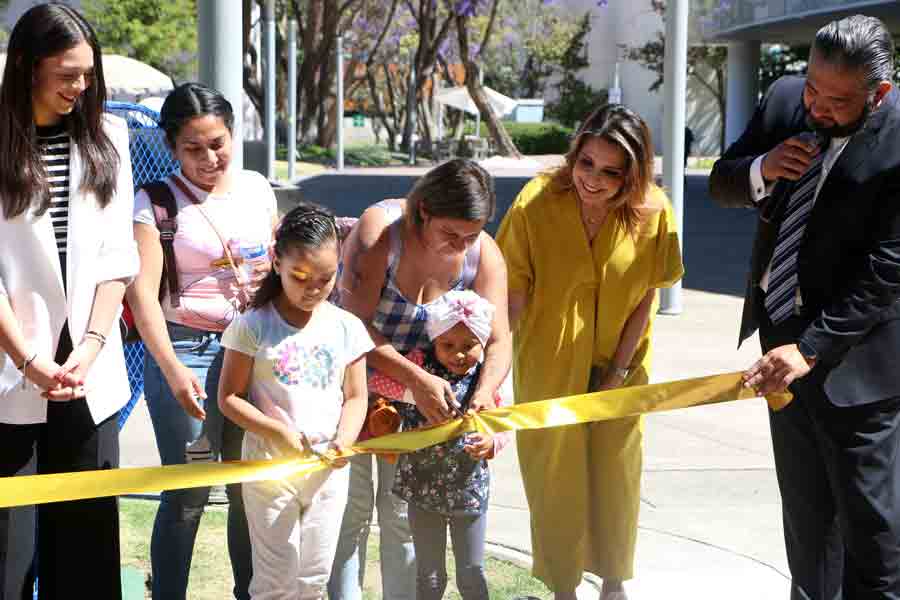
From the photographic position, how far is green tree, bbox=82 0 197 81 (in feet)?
109

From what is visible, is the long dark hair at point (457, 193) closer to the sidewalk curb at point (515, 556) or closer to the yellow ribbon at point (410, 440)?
the yellow ribbon at point (410, 440)

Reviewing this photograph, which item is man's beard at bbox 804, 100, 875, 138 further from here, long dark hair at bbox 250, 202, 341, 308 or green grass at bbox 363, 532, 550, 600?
green grass at bbox 363, 532, 550, 600

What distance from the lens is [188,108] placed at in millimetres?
4090

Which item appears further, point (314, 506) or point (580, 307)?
point (580, 307)

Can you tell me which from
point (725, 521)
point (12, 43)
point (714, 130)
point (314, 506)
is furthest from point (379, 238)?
point (714, 130)

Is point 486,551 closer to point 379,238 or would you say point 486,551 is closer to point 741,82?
point 379,238

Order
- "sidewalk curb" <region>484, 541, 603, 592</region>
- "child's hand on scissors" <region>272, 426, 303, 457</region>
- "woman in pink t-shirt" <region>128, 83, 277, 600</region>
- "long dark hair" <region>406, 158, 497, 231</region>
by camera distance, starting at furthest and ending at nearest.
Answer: "sidewalk curb" <region>484, 541, 603, 592</region>
"woman in pink t-shirt" <region>128, 83, 277, 600</region>
"long dark hair" <region>406, 158, 497, 231</region>
"child's hand on scissors" <region>272, 426, 303, 457</region>

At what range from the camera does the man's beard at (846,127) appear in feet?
12.1

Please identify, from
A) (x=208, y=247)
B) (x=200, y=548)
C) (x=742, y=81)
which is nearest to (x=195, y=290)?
(x=208, y=247)

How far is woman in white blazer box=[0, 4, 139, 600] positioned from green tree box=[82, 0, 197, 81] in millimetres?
30465

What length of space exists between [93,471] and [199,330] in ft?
2.46

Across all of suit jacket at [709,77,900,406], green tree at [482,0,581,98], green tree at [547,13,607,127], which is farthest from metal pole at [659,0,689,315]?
green tree at [482,0,581,98]

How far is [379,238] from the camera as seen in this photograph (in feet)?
13.6

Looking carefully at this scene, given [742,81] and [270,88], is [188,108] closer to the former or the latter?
[270,88]
